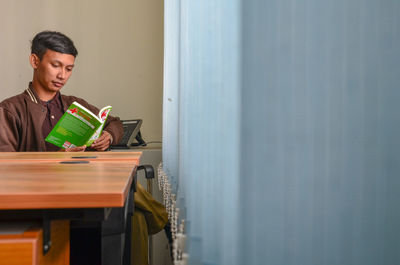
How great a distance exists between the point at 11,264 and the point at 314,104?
16.7 inches

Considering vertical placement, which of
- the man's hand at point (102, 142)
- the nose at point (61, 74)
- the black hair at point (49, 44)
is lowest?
the man's hand at point (102, 142)

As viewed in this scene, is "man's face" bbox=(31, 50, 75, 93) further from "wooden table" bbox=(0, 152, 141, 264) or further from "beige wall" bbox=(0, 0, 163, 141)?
"wooden table" bbox=(0, 152, 141, 264)

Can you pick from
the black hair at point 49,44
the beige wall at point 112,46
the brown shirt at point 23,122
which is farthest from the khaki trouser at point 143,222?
the beige wall at point 112,46

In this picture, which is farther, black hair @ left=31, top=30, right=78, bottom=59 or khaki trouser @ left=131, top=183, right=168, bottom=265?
black hair @ left=31, top=30, right=78, bottom=59

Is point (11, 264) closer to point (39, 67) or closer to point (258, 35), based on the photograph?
point (258, 35)

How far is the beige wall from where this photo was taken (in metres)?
2.85

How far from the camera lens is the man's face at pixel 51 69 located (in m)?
1.96

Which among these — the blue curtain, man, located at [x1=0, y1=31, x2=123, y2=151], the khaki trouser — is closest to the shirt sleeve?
man, located at [x1=0, y1=31, x2=123, y2=151]

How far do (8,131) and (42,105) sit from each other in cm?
21

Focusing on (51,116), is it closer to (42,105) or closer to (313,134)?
(42,105)

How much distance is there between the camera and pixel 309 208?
372 mm

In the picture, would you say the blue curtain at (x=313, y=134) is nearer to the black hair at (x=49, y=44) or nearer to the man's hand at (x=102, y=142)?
the man's hand at (x=102, y=142)

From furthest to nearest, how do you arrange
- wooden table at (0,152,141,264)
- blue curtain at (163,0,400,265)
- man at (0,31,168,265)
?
1. man at (0,31,168,265)
2. wooden table at (0,152,141,264)
3. blue curtain at (163,0,400,265)

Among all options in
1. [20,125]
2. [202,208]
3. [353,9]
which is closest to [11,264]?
[202,208]
